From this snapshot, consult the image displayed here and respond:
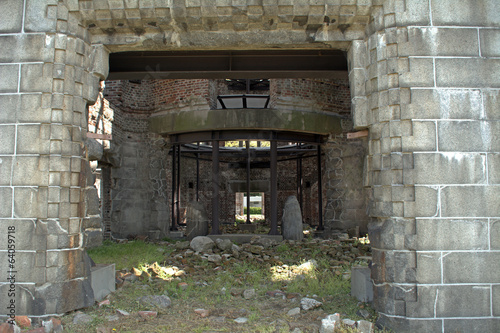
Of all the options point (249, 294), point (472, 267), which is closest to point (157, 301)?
point (249, 294)

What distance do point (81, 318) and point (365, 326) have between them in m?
3.00

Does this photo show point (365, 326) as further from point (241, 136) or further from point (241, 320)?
point (241, 136)

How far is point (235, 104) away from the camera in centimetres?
1285

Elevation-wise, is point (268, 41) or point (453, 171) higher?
point (268, 41)

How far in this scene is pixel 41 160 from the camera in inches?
164

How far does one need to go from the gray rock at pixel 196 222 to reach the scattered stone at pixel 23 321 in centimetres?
756

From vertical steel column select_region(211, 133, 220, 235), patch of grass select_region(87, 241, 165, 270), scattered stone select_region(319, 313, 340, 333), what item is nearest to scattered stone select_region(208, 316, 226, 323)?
scattered stone select_region(319, 313, 340, 333)

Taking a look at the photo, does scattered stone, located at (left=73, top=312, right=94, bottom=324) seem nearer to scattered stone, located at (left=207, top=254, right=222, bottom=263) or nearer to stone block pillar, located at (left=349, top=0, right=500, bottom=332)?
stone block pillar, located at (left=349, top=0, right=500, bottom=332)

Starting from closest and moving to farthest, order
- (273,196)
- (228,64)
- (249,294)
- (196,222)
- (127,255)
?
(249,294) < (228,64) < (127,255) < (273,196) < (196,222)

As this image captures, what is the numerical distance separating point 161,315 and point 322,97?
8775 mm

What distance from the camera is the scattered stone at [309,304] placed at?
4.64 metres

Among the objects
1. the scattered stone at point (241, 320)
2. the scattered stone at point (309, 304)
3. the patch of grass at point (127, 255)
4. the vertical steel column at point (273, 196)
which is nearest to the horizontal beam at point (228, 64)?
the patch of grass at point (127, 255)

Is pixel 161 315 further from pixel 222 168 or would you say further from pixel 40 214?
pixel 222 168

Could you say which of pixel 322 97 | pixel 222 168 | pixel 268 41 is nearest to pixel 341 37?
pixel 268 41
